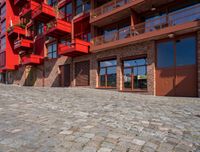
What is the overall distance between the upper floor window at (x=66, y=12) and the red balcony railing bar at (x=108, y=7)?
16.3 feet

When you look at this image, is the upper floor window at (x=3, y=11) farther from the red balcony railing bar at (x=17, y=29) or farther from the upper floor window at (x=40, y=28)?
the upper floor window at (x=40, y=28)

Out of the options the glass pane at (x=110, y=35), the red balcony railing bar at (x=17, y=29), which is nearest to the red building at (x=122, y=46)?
the glass pane at (x=110, y=35)

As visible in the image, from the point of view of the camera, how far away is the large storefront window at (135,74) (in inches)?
598

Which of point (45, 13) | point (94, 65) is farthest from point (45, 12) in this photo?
point (94, 65)

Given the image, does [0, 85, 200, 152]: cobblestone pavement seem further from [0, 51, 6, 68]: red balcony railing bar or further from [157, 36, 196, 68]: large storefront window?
[0, 51, 6, 68]: red balcony railing bar

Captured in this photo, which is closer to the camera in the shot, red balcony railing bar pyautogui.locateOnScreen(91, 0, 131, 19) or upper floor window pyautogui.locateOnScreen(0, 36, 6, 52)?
red balcony railing bar pyautogui.locateOnScreen(91, 0, 131, 19)

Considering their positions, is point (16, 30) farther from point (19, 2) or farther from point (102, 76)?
point (102, 76)

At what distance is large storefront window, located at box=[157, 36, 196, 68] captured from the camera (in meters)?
12.8

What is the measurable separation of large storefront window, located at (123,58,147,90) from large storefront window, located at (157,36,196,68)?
60.6 inches

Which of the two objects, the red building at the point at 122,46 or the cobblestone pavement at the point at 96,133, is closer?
the cobblestone pavement at the point at 96,133

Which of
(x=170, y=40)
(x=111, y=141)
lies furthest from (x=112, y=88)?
(x=111, y=141)

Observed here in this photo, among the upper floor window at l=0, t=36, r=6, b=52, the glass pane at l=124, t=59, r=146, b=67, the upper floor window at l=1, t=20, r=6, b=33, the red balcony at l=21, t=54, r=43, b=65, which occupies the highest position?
the upper floor window at l=1, t=20, r=6, b=33

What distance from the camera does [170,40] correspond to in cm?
1366

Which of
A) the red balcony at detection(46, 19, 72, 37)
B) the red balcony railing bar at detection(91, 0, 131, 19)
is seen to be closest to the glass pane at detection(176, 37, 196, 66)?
the red balcony railing bar at detection(91, 0, 131, 19)
